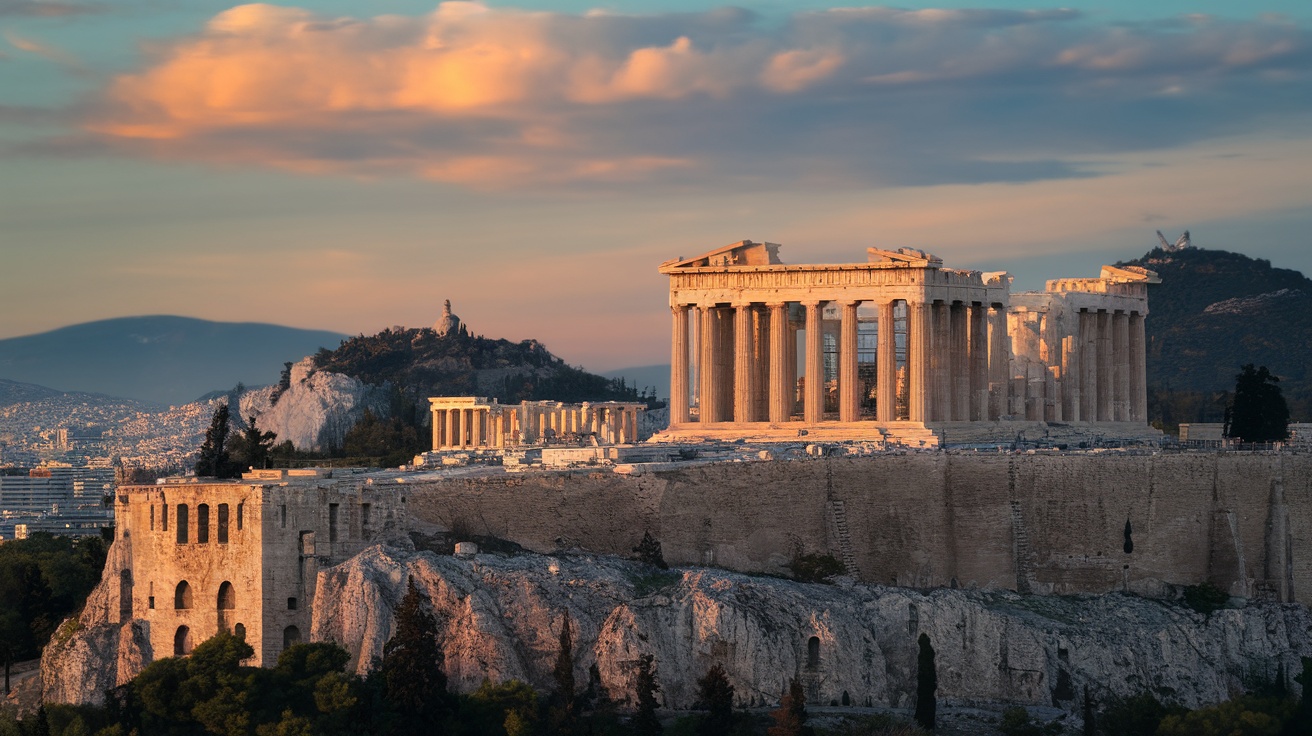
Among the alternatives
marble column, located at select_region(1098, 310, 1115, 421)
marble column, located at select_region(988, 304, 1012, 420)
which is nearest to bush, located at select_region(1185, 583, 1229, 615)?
marble column, located at select_region(988, 304, 1012, 420)

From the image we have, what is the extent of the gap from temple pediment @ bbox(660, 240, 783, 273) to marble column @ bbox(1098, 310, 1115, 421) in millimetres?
19315

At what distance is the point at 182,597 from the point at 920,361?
41.4 metres

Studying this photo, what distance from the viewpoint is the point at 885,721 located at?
77250 millimetres

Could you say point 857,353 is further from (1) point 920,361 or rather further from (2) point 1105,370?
(2) point 1105,370

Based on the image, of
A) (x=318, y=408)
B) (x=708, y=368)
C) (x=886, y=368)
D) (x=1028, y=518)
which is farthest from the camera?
(x=318, y=408)

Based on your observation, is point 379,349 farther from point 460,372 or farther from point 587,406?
point 587,406

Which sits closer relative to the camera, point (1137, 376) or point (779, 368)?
point (779, 368)

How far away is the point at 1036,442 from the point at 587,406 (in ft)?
112

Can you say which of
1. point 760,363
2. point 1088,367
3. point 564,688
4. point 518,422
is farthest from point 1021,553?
point 518,422

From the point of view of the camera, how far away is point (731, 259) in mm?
113062

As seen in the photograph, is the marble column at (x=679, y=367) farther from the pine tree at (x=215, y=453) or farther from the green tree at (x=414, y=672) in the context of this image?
the green tree at (x=414, y=672)

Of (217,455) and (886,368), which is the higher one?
(886,368)

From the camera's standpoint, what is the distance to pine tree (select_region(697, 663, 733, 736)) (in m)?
74.6

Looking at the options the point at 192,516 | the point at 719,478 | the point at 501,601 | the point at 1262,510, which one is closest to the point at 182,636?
the point at 192,516
